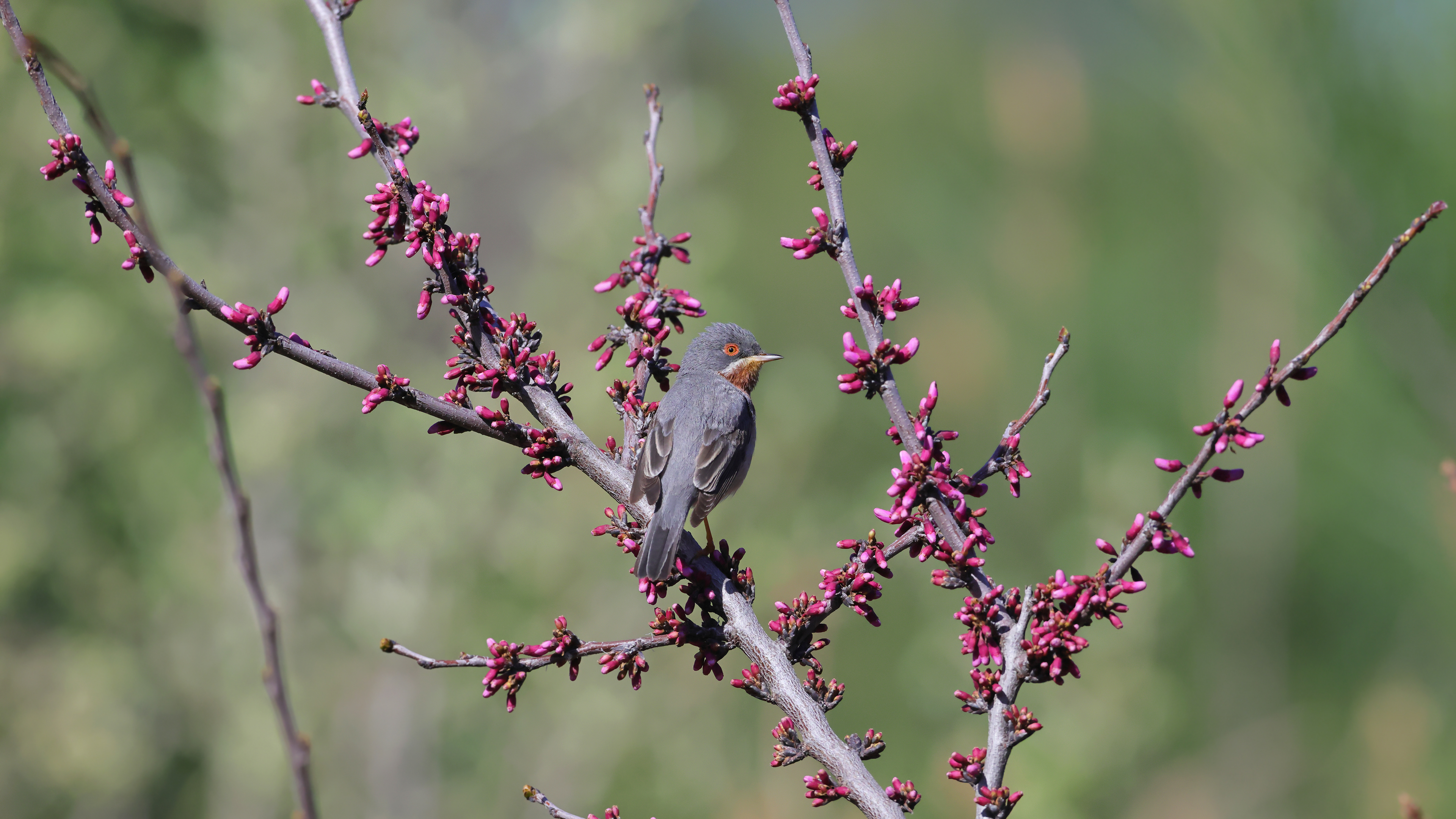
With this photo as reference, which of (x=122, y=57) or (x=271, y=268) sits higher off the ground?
(x=122, y=57)

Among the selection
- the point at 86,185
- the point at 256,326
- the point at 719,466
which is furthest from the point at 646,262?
the point at 86,185

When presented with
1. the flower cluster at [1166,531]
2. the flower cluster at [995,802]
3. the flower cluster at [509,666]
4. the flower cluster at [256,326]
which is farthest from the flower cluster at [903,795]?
the flower cluster at [256,326]

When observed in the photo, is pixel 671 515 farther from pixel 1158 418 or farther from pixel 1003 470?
pixel 1158 418

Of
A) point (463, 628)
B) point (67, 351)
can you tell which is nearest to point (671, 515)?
point (463, 628)

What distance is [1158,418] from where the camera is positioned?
26.7 ft

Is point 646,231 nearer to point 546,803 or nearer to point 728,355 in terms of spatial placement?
point 546,803

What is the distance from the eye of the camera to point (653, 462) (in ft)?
11.6

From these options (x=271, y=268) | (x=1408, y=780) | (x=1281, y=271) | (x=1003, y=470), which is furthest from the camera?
(x=271, y=268)

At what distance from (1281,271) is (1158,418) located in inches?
57.5

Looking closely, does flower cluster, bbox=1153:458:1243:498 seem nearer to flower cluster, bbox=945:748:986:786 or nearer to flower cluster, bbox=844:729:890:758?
flower cluster, bbox=945:748:986:786

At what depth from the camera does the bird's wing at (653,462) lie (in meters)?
2.70

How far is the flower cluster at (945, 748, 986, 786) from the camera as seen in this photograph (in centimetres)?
206

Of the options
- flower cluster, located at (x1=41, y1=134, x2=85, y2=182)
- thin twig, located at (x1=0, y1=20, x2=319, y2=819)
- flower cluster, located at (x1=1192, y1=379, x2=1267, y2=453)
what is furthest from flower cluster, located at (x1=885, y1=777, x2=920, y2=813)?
flower cluster, located at (x1=41, y1=134, x2=85, y2=182)

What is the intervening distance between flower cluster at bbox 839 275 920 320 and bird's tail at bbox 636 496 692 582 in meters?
0.80
